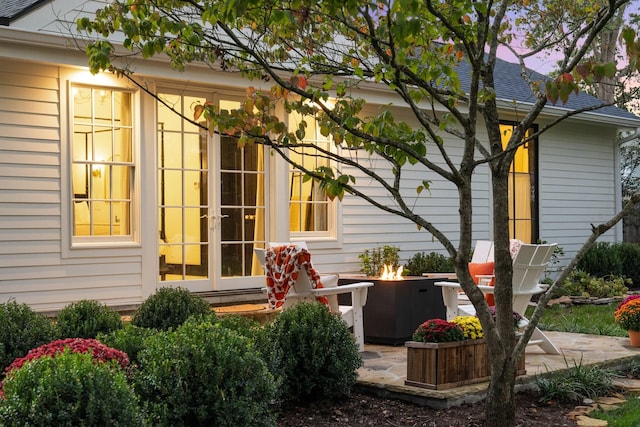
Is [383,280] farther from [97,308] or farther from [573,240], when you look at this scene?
[573,240]

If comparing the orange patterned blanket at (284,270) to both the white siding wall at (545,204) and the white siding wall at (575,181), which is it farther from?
the white siding wall at (575,181)

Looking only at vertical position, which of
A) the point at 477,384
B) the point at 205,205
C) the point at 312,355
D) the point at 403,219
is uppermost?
the point at 205,205

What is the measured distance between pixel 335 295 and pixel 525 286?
1654mm

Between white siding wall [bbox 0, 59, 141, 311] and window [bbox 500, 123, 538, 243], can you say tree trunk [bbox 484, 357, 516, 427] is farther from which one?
window [bbox 500, 123, 538, 243]

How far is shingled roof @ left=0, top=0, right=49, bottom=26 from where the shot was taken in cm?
704

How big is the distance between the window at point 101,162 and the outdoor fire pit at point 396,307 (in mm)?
2472

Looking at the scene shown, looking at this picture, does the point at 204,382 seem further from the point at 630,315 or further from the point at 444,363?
the point at 630,315

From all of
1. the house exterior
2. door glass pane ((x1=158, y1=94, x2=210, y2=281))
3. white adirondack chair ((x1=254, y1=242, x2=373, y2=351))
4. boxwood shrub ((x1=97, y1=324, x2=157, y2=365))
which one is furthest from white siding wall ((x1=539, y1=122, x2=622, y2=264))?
boxwood shrub ((x1=97, y1=324, x2=157, y2=365))

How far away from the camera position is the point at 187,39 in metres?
4.22

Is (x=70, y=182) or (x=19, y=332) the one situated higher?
(x=70, y=182)

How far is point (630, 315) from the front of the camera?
716 cm

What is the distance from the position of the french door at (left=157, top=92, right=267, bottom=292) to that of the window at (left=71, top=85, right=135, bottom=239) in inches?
15.4

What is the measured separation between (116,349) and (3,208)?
3484 mm

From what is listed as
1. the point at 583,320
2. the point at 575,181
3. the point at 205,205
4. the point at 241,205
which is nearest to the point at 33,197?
the point at 205,205
